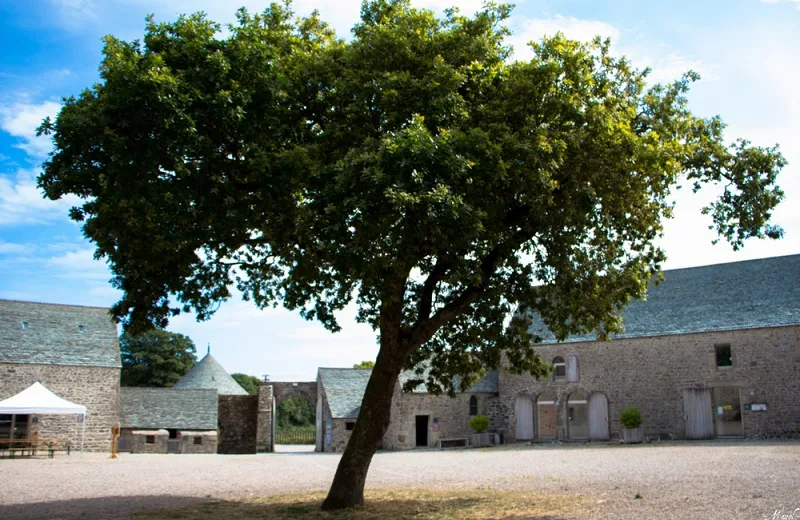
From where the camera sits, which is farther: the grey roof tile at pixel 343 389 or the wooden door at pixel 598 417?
the grey roof tile at pixel 343 389

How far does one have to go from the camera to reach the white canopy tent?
26.2m

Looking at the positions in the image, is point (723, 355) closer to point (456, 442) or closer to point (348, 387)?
point (456, 442)

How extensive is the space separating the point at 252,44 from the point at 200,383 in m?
34.5

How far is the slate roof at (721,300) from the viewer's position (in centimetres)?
3005

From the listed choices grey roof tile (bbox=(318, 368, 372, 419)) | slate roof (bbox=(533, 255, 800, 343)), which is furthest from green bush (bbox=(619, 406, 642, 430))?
grey roof tile (bbox=(318, 368, 372, 419))

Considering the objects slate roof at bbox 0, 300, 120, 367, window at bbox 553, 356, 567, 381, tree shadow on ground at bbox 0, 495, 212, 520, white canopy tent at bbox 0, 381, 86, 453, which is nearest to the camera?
tree shadow on ground at bbox 0, 495, 212, 520

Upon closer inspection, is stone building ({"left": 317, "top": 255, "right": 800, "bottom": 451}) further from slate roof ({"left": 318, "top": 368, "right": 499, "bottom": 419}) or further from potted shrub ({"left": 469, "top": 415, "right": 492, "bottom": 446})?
potted shrub ({"left": 469, "top": 415, "right": 492, "bottom": 446})

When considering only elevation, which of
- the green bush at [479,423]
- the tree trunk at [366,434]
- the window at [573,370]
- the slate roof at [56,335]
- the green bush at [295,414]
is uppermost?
the slate roof at [56,335]

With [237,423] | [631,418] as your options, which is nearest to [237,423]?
[237,423]

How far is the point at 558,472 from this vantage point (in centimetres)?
1781

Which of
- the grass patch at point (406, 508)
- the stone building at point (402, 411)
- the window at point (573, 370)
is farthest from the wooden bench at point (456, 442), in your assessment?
the grass patch at point (406, 508)

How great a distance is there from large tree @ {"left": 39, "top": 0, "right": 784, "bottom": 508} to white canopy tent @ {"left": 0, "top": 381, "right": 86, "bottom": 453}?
1717 centimetres

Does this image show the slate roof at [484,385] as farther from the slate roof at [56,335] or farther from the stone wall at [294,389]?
the slate roof at [56,335]

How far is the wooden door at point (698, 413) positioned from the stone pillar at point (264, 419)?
760 inches
